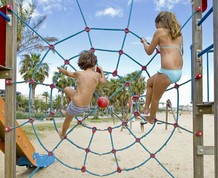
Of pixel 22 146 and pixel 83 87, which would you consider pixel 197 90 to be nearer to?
pixel 83 87

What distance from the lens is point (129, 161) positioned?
22.1 ft

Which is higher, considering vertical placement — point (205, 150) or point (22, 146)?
point (205, 150)

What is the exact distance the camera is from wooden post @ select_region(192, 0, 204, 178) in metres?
3.28

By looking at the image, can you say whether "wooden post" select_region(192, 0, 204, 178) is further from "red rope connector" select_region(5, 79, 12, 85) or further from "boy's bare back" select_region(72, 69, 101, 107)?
"red rope connector" select_region(5, 79, 12, 85)

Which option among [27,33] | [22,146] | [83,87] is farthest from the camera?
[27,33]

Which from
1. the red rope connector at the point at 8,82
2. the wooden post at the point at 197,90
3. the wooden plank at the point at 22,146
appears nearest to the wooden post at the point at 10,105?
the red rope connector at the point at 8,82

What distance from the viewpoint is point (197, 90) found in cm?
330

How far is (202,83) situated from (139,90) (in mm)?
29027

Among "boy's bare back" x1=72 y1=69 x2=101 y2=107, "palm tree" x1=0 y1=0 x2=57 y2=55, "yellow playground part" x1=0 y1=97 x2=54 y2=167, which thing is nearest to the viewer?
"boy's bare back" x1=72 y1=69 x2=101 y2=107

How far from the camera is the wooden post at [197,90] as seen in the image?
3279mm

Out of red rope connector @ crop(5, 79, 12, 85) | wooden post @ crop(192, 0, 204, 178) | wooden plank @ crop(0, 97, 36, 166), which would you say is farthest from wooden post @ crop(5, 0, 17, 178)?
wooden post @ crop(192, 0, 204, 178)

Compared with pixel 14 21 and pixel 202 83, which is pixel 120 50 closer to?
pixel 202 83

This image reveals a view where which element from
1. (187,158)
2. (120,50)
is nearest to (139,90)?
(187,158)

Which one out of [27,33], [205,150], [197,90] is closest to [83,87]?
[197,90]
